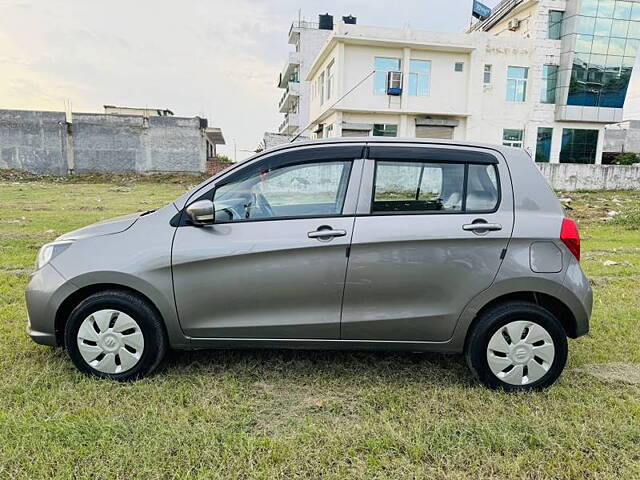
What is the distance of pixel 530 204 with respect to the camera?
9.96 feet

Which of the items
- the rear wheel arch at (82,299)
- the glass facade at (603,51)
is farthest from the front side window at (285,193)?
the glass facade at (603,51)

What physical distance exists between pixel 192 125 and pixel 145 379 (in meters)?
27.2

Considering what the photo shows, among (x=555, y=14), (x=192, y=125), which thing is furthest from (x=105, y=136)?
(x=555, y=14)

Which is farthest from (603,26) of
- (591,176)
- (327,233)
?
(327,233)

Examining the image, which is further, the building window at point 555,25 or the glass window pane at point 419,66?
the building window at point 555,25

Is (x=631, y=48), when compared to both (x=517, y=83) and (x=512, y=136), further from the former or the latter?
(x=512, y=136)

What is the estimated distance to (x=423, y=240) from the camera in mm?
2951

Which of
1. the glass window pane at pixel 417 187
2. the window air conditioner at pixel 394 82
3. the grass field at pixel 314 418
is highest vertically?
the window air conditioner at pixel 394 82

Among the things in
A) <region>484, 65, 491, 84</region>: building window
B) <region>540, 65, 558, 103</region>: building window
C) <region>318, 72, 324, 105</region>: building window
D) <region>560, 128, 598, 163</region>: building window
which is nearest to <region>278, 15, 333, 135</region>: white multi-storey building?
<region>318, 72, 324, 105</region>: building window

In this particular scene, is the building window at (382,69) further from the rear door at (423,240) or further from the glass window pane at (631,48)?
the rear door at (423,240)

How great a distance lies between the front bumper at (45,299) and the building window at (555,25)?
88.2 ft

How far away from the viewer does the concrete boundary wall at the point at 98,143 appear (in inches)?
1043

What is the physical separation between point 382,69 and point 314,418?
2222cm

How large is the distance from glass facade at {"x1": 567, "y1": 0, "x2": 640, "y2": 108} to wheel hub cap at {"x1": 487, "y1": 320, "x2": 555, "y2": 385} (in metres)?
24.9
